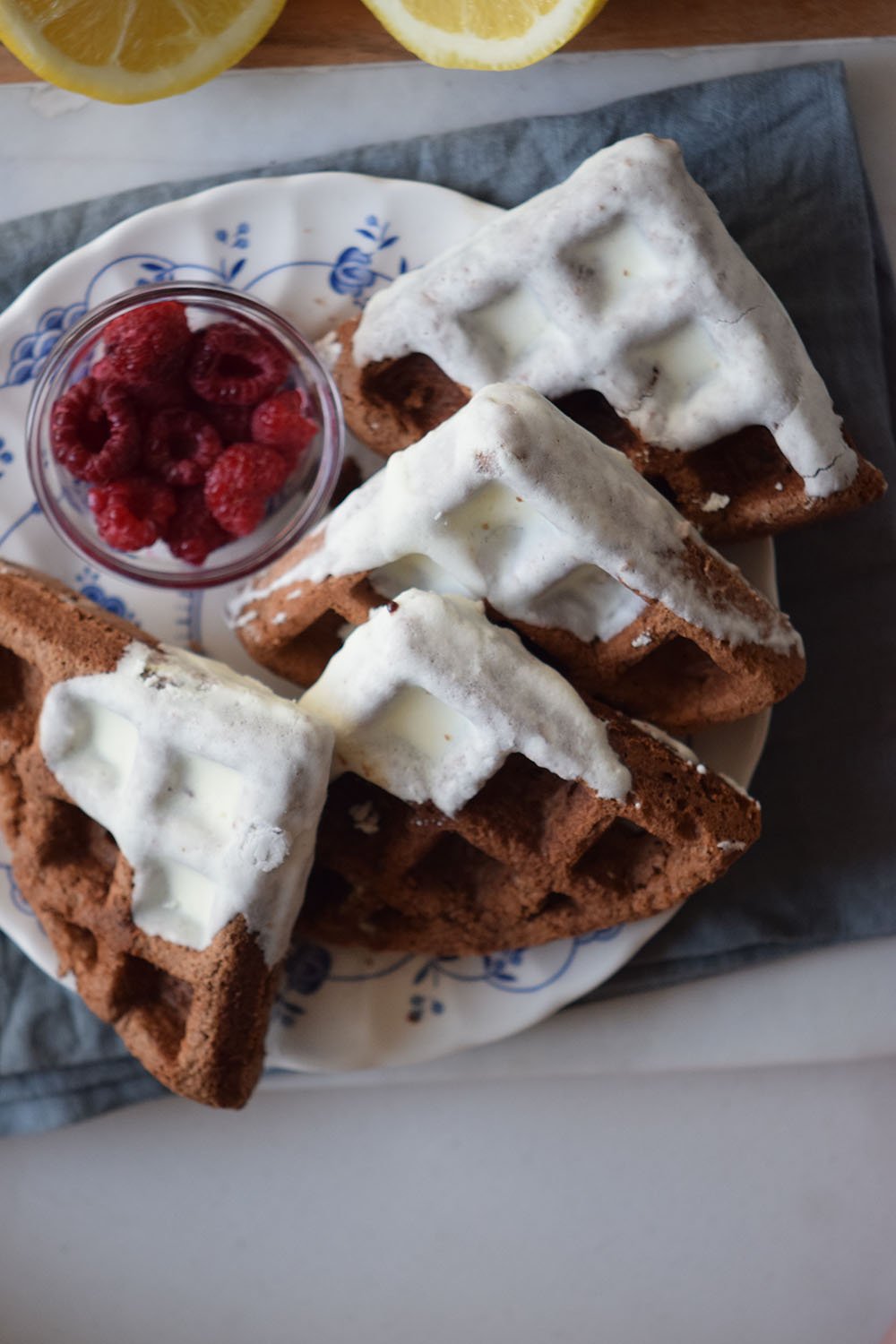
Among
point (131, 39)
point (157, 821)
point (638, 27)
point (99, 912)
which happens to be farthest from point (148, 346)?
point (638, 27)

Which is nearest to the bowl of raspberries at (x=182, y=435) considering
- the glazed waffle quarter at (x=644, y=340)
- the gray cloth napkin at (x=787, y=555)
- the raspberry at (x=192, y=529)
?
the raspberry at (x=192, y=529)

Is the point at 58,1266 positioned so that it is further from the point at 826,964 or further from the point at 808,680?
the point at 808,680

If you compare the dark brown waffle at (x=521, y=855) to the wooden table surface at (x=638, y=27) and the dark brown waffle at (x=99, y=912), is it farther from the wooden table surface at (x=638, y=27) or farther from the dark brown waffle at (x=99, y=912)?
the wooden table surface at (x=638, y=27)

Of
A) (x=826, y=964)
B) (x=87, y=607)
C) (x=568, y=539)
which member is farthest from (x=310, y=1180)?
(x=568, y=539)

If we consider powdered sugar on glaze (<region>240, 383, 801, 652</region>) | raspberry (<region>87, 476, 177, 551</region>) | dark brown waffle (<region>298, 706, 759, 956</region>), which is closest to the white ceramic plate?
dark brown waffle (<region>298, 706, 759, 956</region>)

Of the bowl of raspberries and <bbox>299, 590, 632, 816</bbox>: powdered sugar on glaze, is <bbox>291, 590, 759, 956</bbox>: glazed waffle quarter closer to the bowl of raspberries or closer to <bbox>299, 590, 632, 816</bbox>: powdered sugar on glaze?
<bbox>299, 590, 632, 816</bbox>: powdered sugar on glaze
